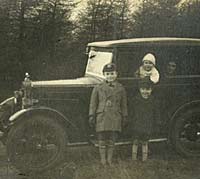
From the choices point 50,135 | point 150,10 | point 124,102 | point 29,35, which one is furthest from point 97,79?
point 29,35

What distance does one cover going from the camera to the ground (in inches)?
200

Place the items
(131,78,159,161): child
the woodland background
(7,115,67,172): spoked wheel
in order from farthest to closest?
1. the woodland background
2. (131,78,159,161): child
3. (7,115,67,172): spoked wheel

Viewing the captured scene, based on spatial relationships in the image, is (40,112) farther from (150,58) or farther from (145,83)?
(150,58)

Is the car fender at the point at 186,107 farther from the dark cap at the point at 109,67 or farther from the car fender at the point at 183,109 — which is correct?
the dark cap at the point at 109,67

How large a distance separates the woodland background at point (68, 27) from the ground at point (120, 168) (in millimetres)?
3054

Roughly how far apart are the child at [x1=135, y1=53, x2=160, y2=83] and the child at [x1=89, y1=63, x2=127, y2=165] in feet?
1.26

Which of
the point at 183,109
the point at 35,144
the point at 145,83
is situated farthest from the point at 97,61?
the point at 35,144

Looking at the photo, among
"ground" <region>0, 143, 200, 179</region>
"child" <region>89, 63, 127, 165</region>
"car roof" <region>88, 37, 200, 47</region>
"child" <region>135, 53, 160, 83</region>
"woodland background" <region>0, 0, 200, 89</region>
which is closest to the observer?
"ground" <region>0, 143, 200, 179</region>

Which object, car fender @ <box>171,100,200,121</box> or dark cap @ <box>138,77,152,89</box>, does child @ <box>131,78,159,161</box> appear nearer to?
dark cap @ <box>138,77,152,89</box>

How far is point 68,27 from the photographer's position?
29.2 ft

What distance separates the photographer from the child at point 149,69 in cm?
571

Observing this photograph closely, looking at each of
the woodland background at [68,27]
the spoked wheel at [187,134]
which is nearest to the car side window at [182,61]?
the spoked wheel at [187,134]

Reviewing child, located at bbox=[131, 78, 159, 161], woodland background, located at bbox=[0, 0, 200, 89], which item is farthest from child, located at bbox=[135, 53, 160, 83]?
woodland background, located at bbox=[0, 0, 200, 89]

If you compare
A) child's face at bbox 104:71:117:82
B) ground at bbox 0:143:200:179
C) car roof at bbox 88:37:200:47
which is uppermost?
car roof at bbox 88:37:200:47
